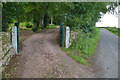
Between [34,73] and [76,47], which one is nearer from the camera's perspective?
[34,73]

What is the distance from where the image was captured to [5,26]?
5.76m

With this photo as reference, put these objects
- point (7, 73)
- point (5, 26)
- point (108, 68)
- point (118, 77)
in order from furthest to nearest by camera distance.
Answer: point (108, 68) < point (5, 26) < point (118, 77) < point (7, 73)

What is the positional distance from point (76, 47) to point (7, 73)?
539cm

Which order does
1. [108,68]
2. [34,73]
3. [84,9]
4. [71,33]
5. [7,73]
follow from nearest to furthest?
[7,73], [34,73], [108,68], [71,33], [84,9]

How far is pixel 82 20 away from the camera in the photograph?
31.7ft

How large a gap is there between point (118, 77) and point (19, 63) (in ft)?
14.8

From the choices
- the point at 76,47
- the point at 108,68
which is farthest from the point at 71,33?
the point at 108,68

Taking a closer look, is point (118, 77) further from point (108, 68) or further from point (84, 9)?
point (84, 9)

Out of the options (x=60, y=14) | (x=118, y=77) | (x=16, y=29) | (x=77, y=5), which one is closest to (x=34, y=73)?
(x=16, y=29)

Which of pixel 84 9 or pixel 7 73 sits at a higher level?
pixel 84 9

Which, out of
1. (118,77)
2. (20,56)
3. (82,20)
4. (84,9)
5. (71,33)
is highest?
(84,9)

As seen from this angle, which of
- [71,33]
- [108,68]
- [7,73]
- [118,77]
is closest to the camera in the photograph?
[7,73]

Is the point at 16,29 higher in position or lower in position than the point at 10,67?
higher

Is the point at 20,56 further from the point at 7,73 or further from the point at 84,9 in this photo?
the point at 84,9
